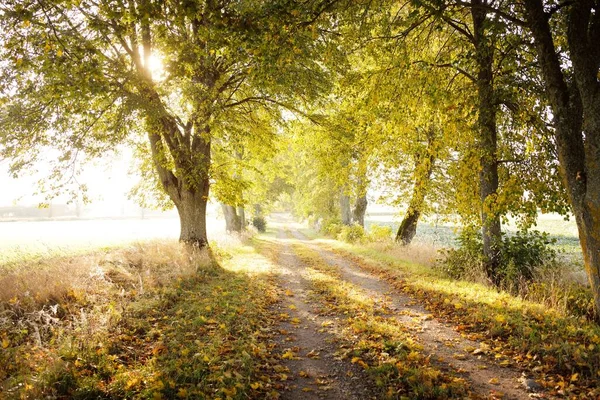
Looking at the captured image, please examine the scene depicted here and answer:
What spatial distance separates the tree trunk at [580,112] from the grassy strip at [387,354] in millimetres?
2996

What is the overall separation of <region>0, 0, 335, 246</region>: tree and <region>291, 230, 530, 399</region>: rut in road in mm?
5439

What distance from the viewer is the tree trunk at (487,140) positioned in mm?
7579

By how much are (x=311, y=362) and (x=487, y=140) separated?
20.2ft

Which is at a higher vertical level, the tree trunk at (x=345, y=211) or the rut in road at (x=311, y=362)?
the tree trunk at (x=345, y=211)

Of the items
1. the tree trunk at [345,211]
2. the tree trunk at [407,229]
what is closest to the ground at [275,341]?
the tree trunk at [407,229]

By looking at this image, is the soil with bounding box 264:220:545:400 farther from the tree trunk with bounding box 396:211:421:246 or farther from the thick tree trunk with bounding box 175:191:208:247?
the tree trunk with bounding box 396:211:421:246

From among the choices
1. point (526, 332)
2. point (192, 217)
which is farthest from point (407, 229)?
point (526, 332)

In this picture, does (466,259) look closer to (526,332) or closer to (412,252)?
(412,252)

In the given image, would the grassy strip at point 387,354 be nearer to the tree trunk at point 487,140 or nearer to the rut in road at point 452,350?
the rut in road at point 452,350

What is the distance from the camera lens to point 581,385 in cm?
424

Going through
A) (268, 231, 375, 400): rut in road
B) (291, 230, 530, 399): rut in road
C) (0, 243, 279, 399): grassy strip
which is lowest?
(268, 231, 375, 400): rut in road

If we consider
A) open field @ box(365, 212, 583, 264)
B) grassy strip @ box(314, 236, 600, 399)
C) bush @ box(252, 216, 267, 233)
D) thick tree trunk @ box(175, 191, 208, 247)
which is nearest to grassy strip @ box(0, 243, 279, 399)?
grassy strip @ box(314, 236, 600, 399)

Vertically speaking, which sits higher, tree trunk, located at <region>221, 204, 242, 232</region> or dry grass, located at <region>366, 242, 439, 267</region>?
tree trunk, located at <region>221, 204, 242, 232</region>

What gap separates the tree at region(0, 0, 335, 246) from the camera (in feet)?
18.5
